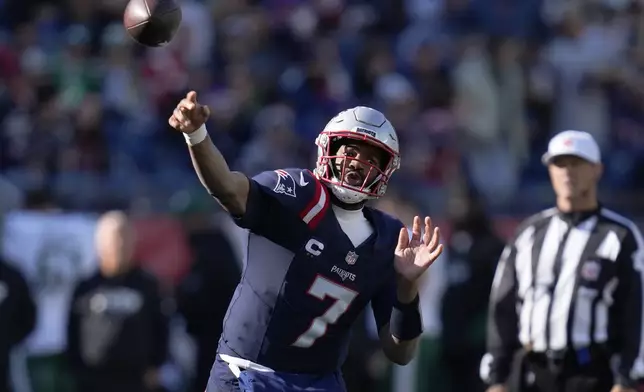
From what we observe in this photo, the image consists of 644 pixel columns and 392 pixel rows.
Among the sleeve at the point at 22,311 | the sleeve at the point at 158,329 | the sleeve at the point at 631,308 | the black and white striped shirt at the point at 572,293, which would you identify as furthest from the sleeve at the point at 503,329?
the sleeve at the point at 22,311

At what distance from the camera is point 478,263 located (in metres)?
9.00

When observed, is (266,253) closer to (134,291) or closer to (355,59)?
(134,291)

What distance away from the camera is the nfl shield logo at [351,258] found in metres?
4.93

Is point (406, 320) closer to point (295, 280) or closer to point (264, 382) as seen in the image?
point (295, 280)

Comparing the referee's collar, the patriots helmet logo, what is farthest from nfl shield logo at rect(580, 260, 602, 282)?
the patriots helmet logo

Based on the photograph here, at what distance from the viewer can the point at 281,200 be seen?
15.7ft

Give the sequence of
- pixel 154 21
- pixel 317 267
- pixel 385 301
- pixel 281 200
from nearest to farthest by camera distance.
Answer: pixel 281 200
pixel 317 267
pixel 154 21
pixel 385 301

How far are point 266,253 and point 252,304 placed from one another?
0.64ft

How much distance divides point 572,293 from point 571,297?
0.8 inches

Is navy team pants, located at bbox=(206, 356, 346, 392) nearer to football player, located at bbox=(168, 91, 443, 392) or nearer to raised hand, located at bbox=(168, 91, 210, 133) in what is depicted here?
football player, located at bbox=(168, 91, 443, 392)

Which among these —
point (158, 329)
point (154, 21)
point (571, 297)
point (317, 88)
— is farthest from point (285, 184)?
point (317, 88)

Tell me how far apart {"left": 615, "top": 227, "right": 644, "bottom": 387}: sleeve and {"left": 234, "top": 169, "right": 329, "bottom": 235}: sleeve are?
2085 mm

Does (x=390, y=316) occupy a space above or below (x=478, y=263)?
below

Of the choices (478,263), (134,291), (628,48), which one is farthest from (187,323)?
(628,48)
